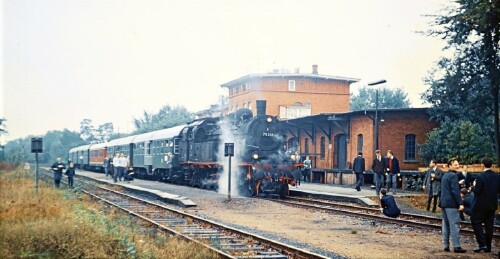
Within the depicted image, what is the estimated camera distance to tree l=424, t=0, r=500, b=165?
744 inches

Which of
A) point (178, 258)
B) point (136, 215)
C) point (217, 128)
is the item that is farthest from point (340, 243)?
point (217, 128)

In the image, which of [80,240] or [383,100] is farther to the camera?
[383,100]

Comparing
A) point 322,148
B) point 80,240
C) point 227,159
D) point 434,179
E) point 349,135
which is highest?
point 349,135

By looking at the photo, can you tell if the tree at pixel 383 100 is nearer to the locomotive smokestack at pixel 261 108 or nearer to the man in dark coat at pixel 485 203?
the locomotive smokestack at pixel 261 108

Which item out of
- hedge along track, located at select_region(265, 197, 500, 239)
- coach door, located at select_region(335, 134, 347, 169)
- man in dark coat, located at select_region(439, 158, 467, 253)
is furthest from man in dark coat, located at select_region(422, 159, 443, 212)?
coach door, located at select_region(335, 134, 347, 169)

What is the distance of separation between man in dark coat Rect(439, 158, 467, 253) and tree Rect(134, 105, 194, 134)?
57.9m

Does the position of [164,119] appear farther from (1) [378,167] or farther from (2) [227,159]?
(1) [378,167]

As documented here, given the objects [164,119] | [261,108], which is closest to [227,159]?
[261,108]

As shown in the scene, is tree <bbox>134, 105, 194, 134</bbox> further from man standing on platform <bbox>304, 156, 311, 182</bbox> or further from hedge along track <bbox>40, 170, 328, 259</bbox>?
hedge along track <bbox>40, 170, 328, 259</bbox>

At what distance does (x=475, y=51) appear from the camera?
2281cm

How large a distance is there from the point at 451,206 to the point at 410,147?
24659mm

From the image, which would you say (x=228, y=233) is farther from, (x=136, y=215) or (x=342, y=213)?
(x=342, y=213)

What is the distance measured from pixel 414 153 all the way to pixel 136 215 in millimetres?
22363

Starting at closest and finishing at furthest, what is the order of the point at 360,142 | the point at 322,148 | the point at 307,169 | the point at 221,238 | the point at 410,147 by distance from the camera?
the point at 221,238
the point at 410,147
the point at 307,169
the point at 360,142
the point at 322,148
